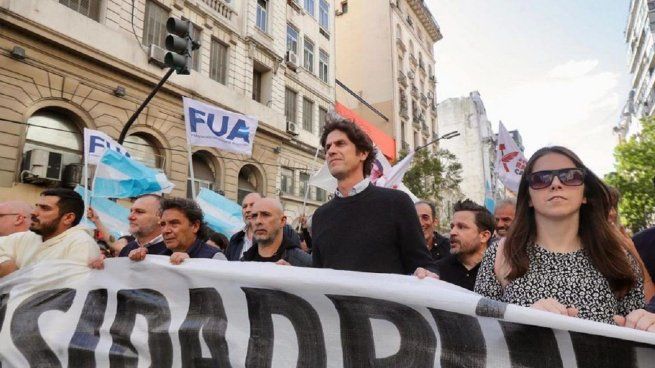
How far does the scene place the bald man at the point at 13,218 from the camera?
13.3 feet

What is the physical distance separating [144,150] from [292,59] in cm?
830

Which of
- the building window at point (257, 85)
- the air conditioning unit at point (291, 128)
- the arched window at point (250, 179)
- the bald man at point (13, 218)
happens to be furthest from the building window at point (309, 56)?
A: the bald man at point (13, 218)

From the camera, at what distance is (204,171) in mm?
14047

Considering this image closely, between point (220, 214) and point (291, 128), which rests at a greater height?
point (291, 128)

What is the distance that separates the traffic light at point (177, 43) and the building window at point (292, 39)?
43.9 ft

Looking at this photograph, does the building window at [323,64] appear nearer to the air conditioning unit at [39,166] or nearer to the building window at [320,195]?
the building window at [320,195]

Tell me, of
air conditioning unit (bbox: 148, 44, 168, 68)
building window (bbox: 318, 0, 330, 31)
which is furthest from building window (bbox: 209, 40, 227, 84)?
building window (bbox: 318, 0, 330, 31)

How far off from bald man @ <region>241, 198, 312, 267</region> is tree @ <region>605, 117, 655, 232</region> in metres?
27.2

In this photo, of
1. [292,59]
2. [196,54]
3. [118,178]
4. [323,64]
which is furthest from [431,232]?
[323,64]

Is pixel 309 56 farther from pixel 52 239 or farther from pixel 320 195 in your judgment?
pixel 52 239

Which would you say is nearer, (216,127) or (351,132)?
(351,132)

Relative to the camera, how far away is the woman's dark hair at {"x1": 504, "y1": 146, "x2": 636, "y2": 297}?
1714 mm

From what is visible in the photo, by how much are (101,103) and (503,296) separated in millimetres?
11223

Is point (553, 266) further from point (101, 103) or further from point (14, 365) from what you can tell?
point (101, 103)
